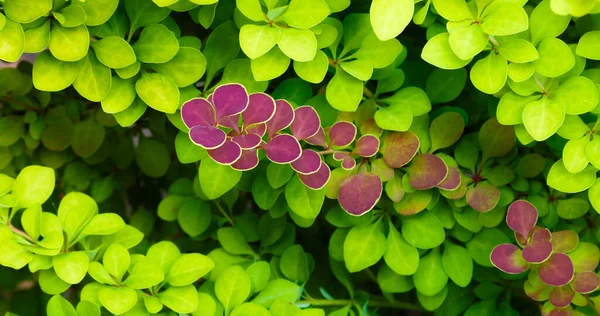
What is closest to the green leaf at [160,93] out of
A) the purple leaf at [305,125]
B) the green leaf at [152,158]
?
the purple leaf at [305,125]

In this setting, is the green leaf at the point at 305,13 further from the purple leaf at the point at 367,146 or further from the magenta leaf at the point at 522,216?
the magenta leaf at the point at 522,216

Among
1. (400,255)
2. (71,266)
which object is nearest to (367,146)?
(400,255)

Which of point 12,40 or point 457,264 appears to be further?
point 457,264

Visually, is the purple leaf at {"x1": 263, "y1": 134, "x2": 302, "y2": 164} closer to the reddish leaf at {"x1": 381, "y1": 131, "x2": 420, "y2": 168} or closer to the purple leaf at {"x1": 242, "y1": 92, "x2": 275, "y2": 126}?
the purple leaf at {"x1": 242, "y1": 92, "x2": 275, "y2": 126}

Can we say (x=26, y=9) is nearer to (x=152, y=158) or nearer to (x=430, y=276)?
Answer: (x=152, y=158)

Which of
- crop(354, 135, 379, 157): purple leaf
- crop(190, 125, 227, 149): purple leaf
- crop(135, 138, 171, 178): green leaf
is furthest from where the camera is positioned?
crop(135, 138, 171, 178): green leaf

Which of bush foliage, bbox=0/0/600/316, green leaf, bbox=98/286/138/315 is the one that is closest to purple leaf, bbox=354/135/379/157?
bush foliage, bbox=0/0/600/316
